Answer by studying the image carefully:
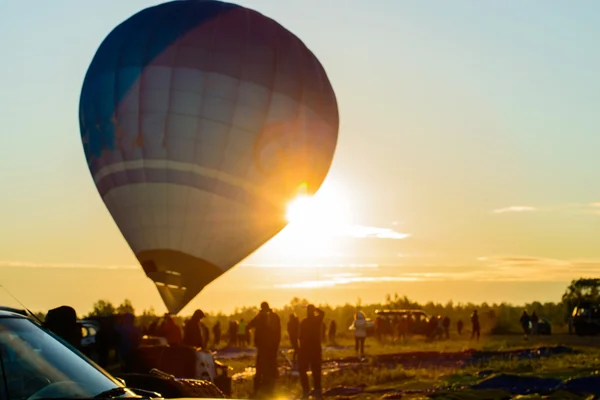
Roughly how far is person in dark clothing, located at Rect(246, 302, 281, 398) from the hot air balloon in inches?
715

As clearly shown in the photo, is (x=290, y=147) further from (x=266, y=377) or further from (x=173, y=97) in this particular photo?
(x=266, y=377)

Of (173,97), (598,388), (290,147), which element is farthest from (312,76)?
(598,388)

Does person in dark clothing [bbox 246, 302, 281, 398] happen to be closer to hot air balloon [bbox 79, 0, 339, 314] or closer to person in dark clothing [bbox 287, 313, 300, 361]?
person in dark clothing [bbox 287, 313, 300, 361]

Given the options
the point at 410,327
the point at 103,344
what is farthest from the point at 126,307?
the point at 103,344

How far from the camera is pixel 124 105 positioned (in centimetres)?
4066

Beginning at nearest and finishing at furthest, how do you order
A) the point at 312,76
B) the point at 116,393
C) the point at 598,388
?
the point at 116,393 < the point at 598,388 < the point at 312,76

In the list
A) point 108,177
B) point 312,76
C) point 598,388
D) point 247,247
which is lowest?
point 598,388

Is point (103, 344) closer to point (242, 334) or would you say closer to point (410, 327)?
point (242, 334)

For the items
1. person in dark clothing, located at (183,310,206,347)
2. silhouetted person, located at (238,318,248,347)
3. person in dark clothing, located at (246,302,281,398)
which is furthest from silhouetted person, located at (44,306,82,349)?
silhouetted person, located at (238,318,248,347)

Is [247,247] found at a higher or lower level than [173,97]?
lower

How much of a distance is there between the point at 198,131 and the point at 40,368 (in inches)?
1330

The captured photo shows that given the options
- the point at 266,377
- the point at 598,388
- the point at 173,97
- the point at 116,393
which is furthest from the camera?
the point at 173,97

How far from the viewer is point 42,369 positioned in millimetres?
6176

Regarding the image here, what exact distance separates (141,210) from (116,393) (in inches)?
1410
